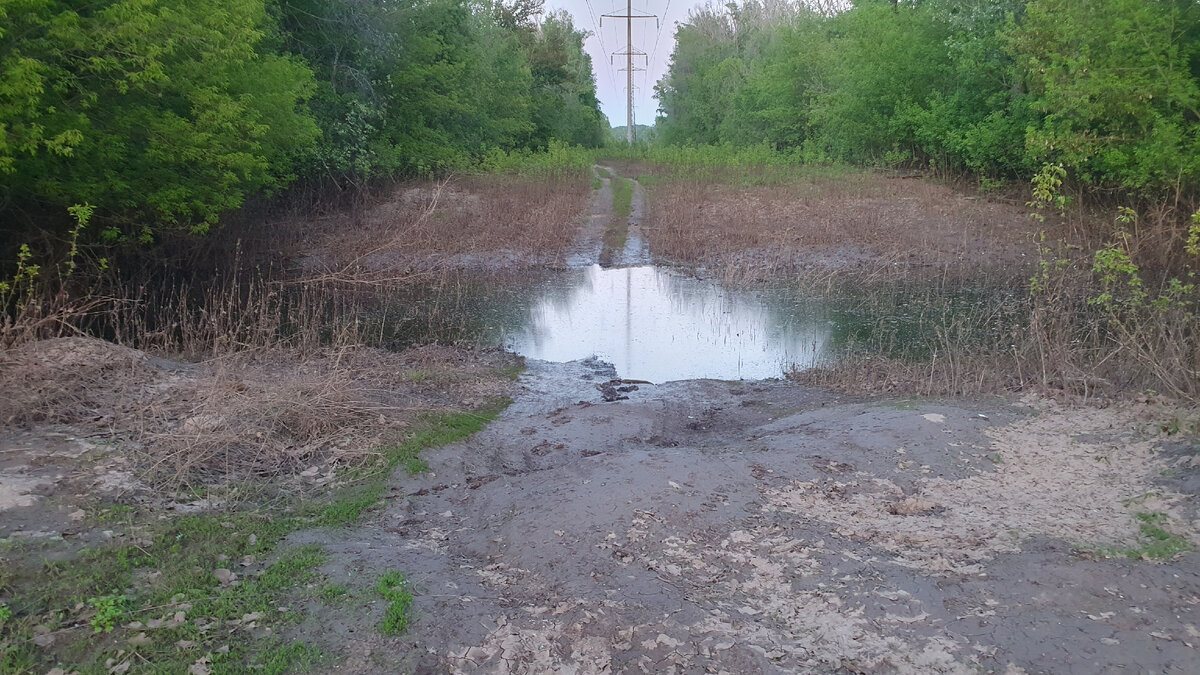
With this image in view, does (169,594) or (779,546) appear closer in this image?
(169,594)

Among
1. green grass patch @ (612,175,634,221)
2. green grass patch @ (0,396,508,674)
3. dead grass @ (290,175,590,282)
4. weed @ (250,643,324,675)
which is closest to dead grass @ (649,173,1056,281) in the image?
green grass patch @ (612,175,634,221)

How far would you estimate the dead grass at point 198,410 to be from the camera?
6.68 metres

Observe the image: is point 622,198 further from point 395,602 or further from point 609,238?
point 395,602

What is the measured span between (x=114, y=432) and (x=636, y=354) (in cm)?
775

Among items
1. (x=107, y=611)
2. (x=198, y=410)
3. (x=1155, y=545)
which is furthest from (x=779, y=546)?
(x=198, y=410)

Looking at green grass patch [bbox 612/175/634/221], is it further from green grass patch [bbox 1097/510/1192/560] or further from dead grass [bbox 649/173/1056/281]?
green grass patch [bbox 1097/510/1192/560]

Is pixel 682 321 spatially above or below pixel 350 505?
above

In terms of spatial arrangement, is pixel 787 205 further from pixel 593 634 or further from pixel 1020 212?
pixel 593 634

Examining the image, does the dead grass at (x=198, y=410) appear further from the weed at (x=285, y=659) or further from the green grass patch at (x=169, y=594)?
the weed at (x=285, y=659)

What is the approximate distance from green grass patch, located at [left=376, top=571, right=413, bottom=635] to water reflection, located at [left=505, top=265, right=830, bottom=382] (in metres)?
7.09

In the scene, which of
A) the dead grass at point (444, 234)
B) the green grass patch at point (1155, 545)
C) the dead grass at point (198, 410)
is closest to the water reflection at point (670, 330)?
the dead grass at point (444, 234)

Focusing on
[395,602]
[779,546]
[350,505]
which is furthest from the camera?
[350,505]

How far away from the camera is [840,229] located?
22.1 m

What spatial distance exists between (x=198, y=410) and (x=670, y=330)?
8.71 m
